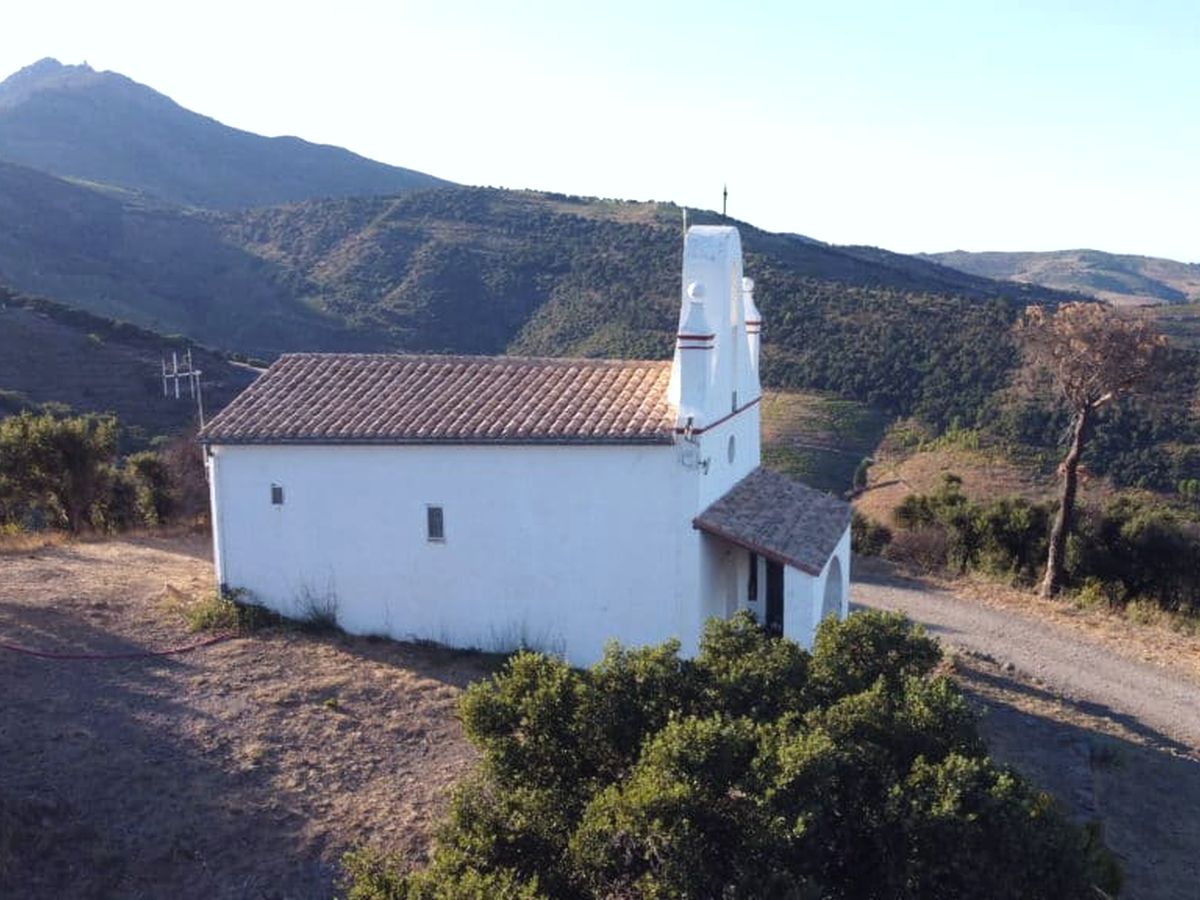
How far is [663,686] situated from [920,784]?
1788 mm

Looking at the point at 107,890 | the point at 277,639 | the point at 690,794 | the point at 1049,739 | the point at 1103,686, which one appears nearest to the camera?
the point at 690,794

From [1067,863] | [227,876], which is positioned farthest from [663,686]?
[227,876]

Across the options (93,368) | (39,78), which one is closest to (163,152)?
(39,78)

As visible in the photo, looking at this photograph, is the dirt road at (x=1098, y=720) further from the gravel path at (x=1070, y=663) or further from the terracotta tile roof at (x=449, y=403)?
the terracotta tile roof at (x=449, y=403)

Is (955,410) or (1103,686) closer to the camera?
(1103,686)

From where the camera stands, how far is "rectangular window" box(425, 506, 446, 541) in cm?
1402

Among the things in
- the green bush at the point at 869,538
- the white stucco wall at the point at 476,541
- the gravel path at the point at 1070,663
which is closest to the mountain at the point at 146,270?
the green bush at the point at 869,538

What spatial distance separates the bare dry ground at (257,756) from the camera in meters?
9.20

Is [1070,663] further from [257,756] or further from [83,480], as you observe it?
[83,480]

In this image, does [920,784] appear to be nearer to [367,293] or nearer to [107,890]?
[107,890]

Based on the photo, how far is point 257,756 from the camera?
35.8 feet

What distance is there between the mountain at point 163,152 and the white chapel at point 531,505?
8291cm

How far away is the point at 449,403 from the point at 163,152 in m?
105

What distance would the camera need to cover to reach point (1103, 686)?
619 inches
